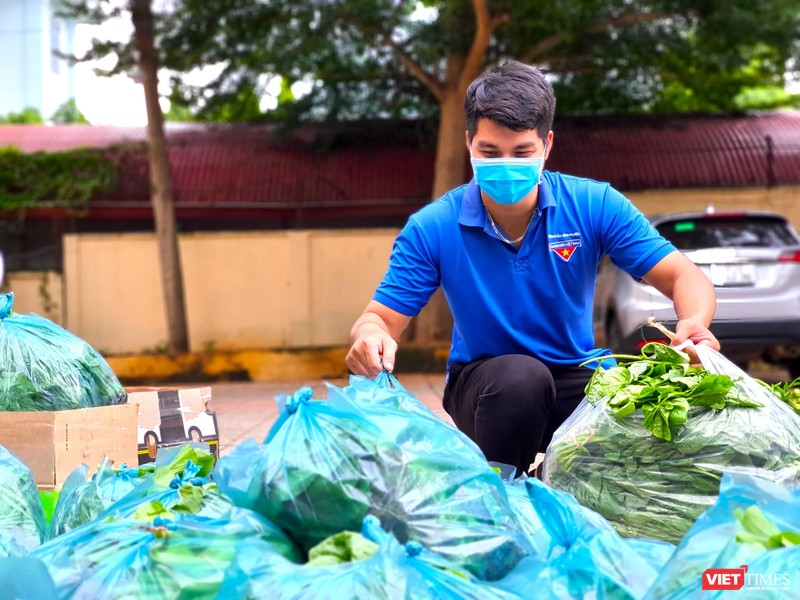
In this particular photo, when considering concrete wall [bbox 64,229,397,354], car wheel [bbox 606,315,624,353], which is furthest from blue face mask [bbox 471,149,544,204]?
concrete wall [bbox 64,229,397,354]

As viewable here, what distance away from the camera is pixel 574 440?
2.44 metres

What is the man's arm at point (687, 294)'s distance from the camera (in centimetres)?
255

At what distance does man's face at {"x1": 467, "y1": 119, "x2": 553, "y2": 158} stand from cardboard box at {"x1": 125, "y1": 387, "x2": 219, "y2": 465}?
4.67ft

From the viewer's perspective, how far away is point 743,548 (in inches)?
59.9

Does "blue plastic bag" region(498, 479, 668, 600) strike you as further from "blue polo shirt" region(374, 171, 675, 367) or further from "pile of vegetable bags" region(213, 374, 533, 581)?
"blue polo shirt" region(374, 171, 675, 367)

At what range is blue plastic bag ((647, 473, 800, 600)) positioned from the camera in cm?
150

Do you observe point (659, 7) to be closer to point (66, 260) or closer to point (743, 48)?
point (743, 48)

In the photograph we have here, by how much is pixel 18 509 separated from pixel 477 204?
163cm

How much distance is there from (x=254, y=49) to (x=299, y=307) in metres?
3.73

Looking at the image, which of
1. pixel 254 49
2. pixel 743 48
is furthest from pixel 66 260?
pixel 743 48

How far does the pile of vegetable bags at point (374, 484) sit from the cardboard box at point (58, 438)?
1.35 metres

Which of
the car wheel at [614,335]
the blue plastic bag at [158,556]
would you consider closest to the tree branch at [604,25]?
the car wheel at [614,335]

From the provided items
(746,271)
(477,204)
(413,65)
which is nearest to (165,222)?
(413,65)

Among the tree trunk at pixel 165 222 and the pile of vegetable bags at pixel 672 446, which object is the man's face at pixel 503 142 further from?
the tree trunk at pixel 165 222
